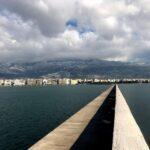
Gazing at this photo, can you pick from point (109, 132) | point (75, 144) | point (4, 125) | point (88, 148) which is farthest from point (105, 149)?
point (4, 125)

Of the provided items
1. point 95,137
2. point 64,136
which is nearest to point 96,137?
point 95,137

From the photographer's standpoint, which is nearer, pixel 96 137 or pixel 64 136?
pixel 96 137

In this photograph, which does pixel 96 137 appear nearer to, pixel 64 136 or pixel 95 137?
pixel 95 137

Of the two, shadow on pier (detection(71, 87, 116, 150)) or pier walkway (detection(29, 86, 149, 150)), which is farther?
shadow on pier (detection(71, 87, 116, 150))

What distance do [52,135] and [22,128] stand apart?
22220 mm

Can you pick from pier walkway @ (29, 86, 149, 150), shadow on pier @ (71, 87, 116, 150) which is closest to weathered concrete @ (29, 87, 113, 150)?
pier walkway @ (29, 86, 149, 150)

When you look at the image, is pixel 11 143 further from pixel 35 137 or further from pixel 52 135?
pixel 52 135

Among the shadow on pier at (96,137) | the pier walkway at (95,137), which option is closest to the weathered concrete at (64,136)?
the pier walkway at (95,137)

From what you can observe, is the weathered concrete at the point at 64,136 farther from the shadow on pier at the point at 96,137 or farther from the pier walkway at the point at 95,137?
the shadow on pier at the point at 96,137

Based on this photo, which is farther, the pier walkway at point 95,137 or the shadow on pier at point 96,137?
the shadow on pier at point 96,137

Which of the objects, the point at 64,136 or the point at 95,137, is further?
the point at 64,136

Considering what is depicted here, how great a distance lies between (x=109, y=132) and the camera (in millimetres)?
46844

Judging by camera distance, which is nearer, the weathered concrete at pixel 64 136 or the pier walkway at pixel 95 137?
the pier walkway at pixel 95 137

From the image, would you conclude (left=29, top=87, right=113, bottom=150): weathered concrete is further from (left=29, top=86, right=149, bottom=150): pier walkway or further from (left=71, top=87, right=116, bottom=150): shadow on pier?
(left=71, top=87, right=116, bottom=150): shadow on pier
